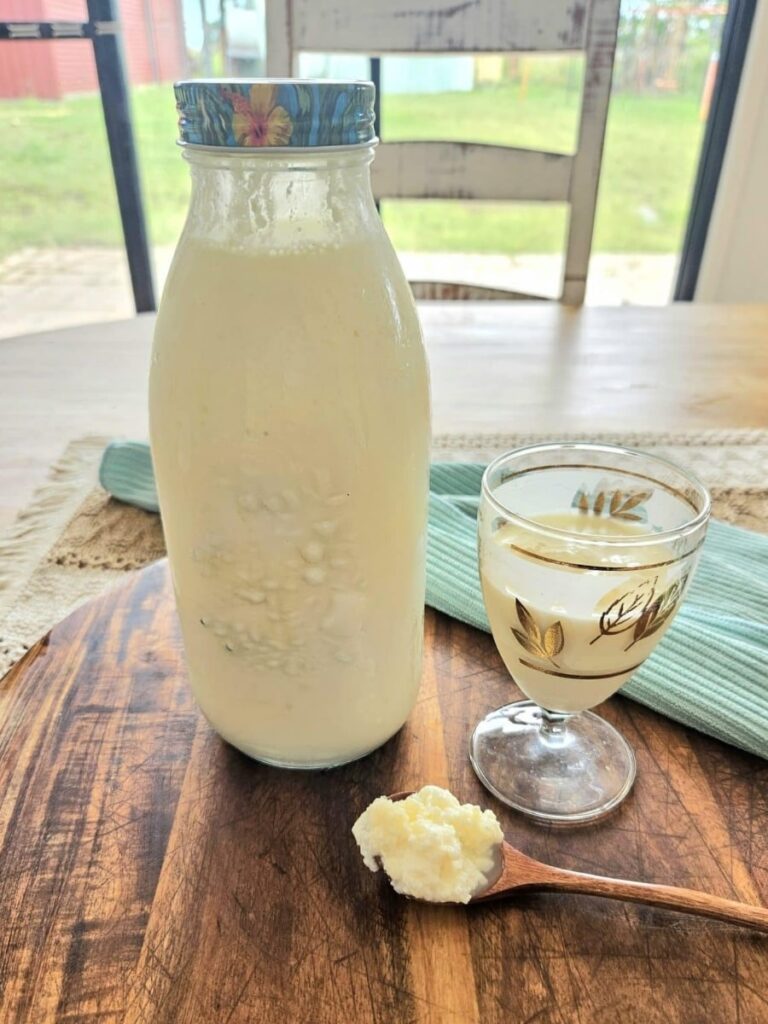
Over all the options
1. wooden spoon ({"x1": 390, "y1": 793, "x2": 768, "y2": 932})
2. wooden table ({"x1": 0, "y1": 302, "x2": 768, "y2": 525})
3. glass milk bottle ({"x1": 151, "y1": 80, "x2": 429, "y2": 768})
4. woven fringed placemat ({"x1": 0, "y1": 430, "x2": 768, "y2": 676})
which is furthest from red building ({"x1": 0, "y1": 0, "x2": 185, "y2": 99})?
wooden spoon ({"x1": 390, "y1": 793, "x2": 768, "y2": 932})

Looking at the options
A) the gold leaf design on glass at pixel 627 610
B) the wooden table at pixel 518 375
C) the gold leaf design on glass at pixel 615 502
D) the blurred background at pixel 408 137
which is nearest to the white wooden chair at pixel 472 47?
the wooden table at pixel 518 375

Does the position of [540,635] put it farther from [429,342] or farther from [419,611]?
[429,342]

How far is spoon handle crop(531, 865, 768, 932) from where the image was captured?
329mm

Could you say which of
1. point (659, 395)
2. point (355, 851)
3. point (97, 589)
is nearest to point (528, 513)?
point (355, 851)

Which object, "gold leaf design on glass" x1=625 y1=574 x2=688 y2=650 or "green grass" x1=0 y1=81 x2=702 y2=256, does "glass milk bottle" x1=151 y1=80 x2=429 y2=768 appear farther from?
"green grass" x1=0 y1=81 x2=702 y2=256

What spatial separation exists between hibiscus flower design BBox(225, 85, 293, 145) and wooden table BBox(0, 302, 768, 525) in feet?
1.74

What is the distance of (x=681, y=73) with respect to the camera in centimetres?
191

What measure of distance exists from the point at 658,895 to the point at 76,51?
1910 mm

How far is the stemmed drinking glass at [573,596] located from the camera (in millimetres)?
354

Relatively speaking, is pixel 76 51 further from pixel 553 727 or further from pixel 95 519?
pixel 553 727

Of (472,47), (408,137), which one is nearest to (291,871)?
(472,47)

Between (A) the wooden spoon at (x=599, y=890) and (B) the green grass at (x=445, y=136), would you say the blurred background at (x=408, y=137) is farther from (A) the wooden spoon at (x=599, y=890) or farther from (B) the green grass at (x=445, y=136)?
(A) the wooden spoon at (x=599, y=890)

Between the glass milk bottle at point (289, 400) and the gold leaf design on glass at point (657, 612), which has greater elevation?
the glass milk bottle at point (289, 400)

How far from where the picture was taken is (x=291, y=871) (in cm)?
36
